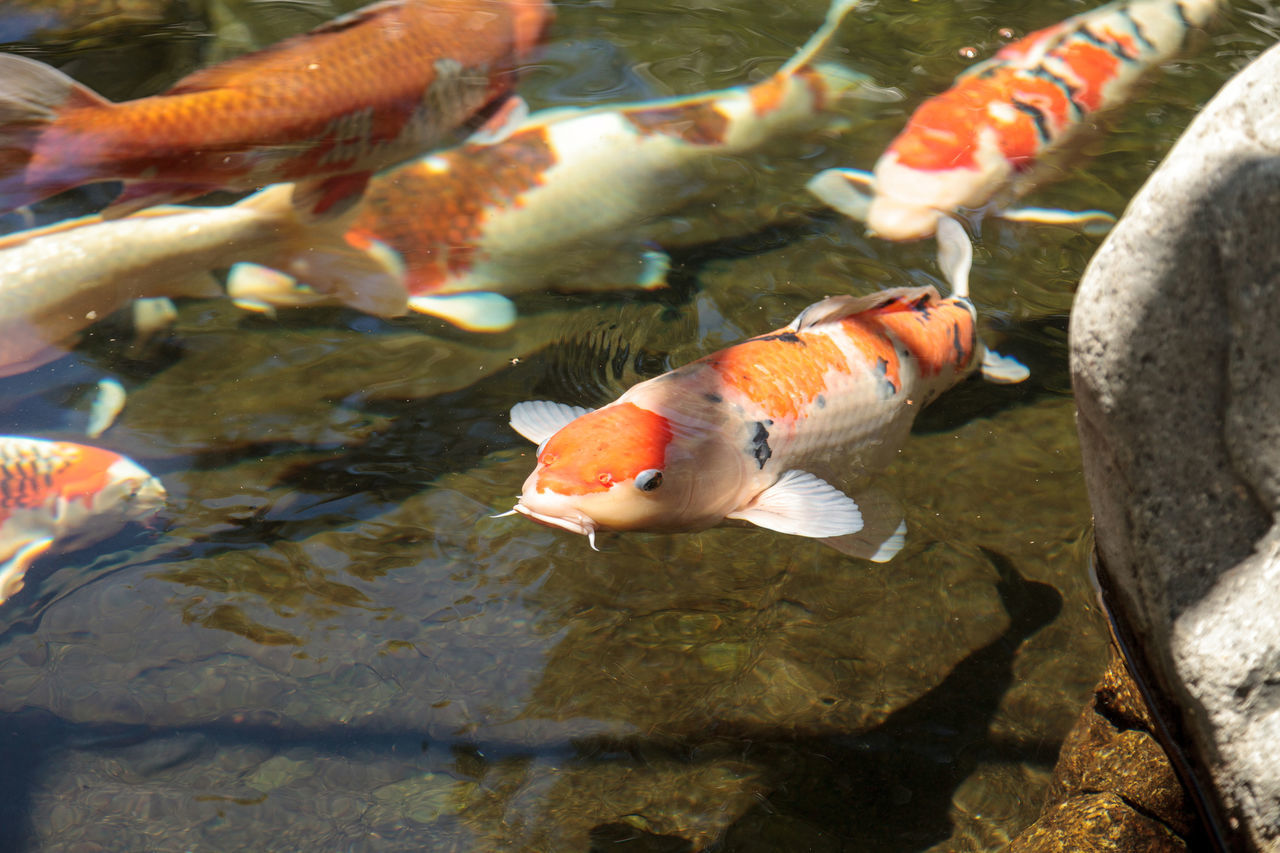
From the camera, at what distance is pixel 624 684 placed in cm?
278

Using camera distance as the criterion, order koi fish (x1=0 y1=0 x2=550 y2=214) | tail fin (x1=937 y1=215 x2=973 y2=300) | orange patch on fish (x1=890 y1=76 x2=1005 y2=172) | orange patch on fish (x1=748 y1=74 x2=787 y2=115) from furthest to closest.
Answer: orange patch on fish (x1=748 y1=74 x2=787 y2=115)
orange patch on fish (x1=890 y1=76 x2=1005 y2=172)
koi fish (x1=0 y1=0 x2=550 y2=214)
tail fin (x1=937 y1=215 x2=973 y2=300)

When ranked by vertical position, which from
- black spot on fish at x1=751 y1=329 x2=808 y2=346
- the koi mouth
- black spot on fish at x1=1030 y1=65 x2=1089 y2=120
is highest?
black spot on fish at x1=1030 y1=65 x2=1089 y2=120

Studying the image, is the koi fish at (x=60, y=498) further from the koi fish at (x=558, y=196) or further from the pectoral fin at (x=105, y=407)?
the koi fish at (x=558, y=196)

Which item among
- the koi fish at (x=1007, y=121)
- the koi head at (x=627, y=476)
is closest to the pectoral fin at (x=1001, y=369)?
the koi fish at (x=1007, y=121)

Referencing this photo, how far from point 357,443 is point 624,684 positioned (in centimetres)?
137

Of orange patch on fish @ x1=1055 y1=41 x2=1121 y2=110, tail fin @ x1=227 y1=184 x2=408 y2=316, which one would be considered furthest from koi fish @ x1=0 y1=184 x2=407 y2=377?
orange patch on fish @ x1=1055 y1=41 x2=1121 y2=110

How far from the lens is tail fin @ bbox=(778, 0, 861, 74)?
217 inches

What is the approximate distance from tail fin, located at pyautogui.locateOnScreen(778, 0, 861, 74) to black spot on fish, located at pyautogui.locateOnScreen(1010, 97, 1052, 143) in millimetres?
1223

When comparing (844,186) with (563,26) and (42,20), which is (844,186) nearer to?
(563,26)

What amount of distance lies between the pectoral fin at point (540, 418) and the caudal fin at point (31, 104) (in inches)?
86.0

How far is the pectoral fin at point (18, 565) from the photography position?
9.45 ft

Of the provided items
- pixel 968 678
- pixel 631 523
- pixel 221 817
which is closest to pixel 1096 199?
pixel 968 678

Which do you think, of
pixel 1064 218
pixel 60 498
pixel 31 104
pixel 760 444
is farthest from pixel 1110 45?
pixel 60 498

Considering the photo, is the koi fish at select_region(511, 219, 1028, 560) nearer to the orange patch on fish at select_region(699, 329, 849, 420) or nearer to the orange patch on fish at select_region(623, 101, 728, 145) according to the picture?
the orange patch on fish at select_region(699, 329, 849, 420)
